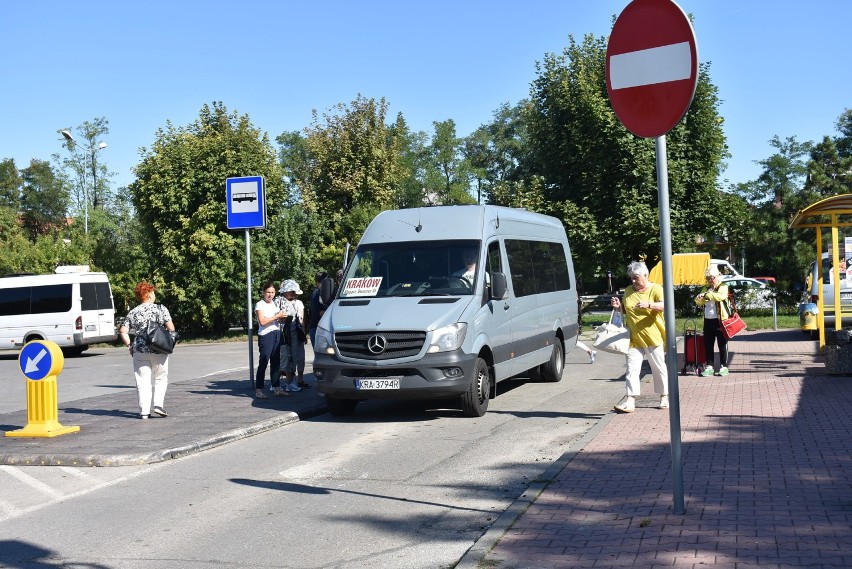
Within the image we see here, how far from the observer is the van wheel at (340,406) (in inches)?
500

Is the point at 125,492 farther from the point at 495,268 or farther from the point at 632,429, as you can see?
the point at 495,268

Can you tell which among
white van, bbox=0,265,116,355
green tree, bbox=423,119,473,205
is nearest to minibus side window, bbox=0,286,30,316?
white van, bbox=0,265,116,355

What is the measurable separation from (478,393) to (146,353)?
412 centimetres

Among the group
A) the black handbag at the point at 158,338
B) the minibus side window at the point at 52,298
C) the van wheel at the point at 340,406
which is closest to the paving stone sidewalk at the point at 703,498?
the van wheel at the point at 340,406

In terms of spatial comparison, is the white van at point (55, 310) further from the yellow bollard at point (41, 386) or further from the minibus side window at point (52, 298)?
the yellow bollard at point (41, 386)

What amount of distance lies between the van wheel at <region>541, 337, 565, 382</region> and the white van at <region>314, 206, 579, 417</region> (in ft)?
3.61

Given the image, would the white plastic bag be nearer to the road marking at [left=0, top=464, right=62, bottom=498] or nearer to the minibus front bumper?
the minibus front bumper

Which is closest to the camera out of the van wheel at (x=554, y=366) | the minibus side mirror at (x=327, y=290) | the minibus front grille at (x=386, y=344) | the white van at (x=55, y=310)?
the minibus front grille at (x=386, y=344)

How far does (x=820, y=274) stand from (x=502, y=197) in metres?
28.0

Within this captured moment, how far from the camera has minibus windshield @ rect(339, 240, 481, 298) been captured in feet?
41.7

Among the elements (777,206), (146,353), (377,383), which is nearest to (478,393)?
(377,383)

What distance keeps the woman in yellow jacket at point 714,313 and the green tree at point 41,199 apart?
268 ft

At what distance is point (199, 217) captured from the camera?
34.5m

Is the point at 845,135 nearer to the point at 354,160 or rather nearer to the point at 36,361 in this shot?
the point at 354,160
